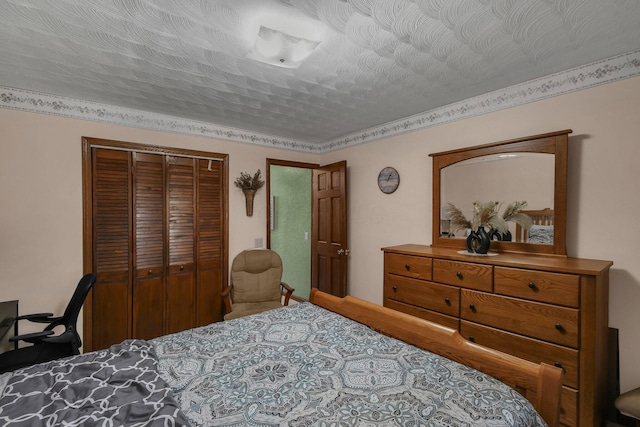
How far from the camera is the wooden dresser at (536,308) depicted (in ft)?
5.48

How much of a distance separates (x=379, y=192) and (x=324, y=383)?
257 cm

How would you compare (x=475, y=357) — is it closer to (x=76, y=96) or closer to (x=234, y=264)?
(x=234, y=264)

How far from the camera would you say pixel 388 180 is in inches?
133

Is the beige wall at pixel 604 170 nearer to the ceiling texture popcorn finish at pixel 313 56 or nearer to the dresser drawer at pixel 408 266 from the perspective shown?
the ceiling texture popcorn finish at pixel 313 56

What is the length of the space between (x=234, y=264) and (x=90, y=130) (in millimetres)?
1953

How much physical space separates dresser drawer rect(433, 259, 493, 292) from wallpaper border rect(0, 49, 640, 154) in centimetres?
141

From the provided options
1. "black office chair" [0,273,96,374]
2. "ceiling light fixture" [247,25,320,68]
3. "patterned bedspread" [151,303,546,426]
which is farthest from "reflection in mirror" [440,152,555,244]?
"black office chair" [0,273,96,374]

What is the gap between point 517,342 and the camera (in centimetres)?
192

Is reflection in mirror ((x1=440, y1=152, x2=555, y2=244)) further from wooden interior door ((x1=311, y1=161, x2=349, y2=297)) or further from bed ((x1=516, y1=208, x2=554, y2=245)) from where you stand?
wooden interior door ((x1=311, y1=161, x2=349, y2=297))

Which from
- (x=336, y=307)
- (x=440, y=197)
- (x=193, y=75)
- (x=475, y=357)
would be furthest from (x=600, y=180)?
(x=193, y=75)

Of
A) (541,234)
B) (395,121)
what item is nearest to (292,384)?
(541,234)

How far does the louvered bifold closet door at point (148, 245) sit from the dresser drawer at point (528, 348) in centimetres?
300

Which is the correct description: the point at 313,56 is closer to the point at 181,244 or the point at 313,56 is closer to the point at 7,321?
the point at 181,244

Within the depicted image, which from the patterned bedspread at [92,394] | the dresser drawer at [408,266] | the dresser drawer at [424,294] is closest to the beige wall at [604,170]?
the dresser drawer at [424,294]
